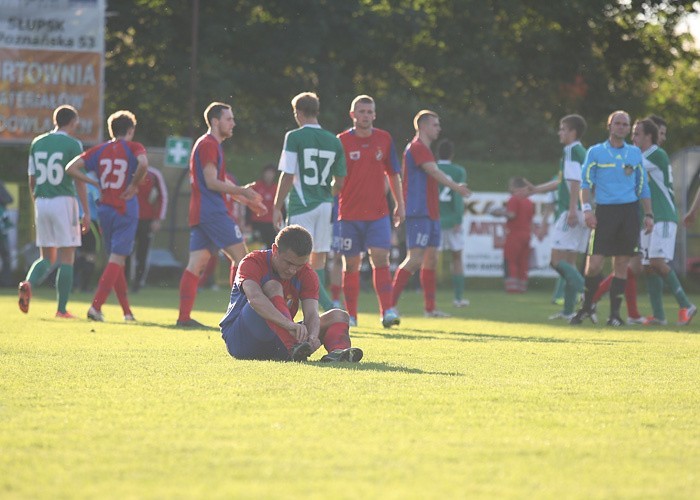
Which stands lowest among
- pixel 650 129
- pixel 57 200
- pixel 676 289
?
pixel 676 289

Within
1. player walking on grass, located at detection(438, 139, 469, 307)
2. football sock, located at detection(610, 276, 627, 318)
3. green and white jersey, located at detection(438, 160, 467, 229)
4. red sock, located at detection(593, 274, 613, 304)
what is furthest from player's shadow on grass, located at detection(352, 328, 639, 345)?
green and white jersey, located at detection(438, 160, 467, 229)

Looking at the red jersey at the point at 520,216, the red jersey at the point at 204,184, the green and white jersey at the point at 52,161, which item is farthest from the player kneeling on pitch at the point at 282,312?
the red jersey at the point at 520,216

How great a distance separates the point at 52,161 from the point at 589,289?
5.79 m

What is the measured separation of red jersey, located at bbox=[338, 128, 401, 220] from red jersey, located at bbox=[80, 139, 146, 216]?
7.03ft

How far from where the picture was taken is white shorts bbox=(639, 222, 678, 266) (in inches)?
580

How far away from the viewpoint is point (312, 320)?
28.7 ft

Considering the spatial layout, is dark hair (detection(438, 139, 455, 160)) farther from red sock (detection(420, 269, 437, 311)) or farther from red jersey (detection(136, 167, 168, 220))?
red jersey (detection(136, 167, 168, 220))

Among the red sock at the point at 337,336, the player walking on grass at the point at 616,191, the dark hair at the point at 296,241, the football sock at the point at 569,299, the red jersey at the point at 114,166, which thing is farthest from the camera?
the football sock at the point at 569,299

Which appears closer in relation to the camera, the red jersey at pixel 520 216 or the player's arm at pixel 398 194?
the player's arm at pixel 398 194

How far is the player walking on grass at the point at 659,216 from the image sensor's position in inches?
578

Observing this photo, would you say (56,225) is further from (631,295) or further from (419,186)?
(631,295)

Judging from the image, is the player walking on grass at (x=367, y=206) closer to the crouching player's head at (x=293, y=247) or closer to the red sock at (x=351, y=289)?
the red sock at (x=351, y=289)

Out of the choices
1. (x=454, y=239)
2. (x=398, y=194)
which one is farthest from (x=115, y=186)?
(x=454, y=239)

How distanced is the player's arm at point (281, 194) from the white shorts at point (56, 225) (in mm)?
2892
